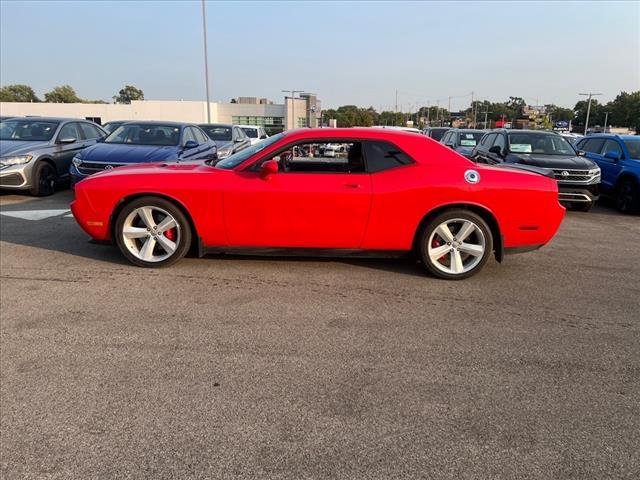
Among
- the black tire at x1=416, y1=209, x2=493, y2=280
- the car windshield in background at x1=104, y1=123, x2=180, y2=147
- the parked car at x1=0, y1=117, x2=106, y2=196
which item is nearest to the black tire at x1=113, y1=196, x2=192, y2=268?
the black tire at x1=416, y1=209, x2=493, y2=280

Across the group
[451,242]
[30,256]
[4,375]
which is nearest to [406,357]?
[451,242]

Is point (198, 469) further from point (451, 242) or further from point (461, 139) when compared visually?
point (461, 139)

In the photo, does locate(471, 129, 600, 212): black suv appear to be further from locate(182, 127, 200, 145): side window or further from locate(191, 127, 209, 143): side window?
locate(191, 127, 209, 143): side window

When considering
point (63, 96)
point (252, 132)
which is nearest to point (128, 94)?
point (63, 96)

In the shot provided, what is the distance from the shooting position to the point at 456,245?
4.81 m

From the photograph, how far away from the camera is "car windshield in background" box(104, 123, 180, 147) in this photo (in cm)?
909

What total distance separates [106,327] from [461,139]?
13.0 m

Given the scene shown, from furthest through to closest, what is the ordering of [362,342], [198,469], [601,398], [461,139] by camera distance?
[461,139], [362,342], [601,398], [198,469]

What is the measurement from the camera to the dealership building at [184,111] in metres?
67.4

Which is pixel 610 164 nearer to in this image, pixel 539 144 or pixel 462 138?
pixel 539 144

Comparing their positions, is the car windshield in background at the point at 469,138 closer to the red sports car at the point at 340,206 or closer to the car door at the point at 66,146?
the red sports car at the point at 340,206

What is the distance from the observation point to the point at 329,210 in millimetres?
4668

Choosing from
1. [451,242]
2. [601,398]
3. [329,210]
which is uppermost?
[329,210]

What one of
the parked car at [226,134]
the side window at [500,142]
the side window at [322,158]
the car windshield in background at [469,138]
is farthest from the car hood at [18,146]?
the car windshield in background at [469,138]
